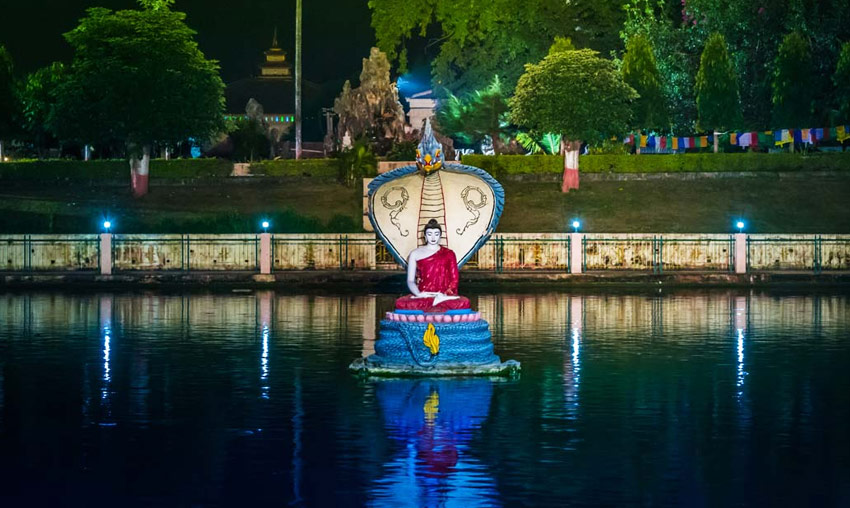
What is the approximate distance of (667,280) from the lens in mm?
36031

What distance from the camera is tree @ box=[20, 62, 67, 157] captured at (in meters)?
65.9

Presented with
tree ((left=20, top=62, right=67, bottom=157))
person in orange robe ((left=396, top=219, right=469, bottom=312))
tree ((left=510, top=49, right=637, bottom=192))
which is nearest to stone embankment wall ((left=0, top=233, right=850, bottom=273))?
tree ((left=510, top=49, right=637, bottom=192))

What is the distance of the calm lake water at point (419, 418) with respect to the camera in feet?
37.7

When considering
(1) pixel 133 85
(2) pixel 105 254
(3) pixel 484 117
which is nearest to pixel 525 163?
(3) pixel 484 117

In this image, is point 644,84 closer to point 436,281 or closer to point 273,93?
point 436,281

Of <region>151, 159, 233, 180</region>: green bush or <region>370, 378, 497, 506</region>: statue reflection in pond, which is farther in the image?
<region>151, 159, 233, 180</region>: green bush

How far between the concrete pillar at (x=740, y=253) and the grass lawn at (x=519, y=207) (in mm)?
7824

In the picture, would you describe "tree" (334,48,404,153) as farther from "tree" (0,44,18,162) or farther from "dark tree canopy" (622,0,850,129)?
"tree" (0,44,18,162)

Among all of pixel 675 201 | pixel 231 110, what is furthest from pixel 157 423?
pixel 231 110

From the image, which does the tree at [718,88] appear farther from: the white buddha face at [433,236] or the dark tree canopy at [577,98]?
the white buddha face at [433,236]

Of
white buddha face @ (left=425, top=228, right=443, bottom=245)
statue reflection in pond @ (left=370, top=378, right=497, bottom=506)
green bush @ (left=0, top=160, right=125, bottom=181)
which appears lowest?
statue reflection in pond @ (left=370, top=378, right=497, bottom=506)

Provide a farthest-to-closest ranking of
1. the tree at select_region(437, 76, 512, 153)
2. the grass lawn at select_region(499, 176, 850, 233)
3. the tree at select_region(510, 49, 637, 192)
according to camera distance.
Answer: the tree at select_region(437, 76, 512, 153) → the tree at select_region(510, 49, 637, 192) → the grass lawn at select_region(499, 176, 850, 233)

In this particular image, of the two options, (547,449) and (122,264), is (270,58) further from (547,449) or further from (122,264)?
(547,449)

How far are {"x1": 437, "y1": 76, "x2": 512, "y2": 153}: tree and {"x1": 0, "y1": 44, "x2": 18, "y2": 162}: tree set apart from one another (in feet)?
67.4
